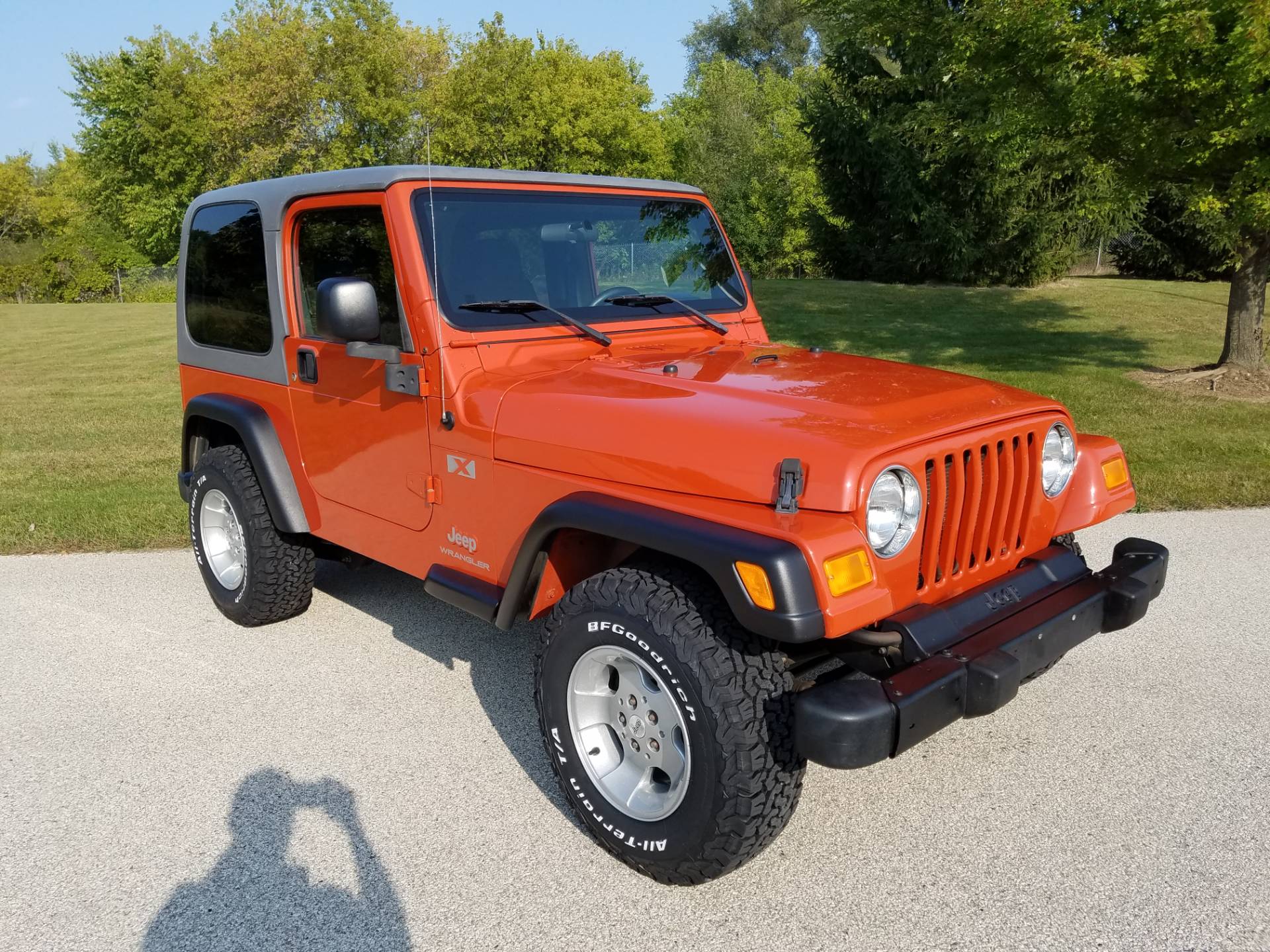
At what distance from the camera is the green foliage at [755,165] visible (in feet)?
123

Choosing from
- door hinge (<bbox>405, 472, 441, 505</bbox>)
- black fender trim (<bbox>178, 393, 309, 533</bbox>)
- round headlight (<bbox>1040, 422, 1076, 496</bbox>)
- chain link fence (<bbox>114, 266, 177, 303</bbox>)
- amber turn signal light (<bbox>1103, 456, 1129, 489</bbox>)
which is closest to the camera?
round headlight (<bbox>1040, 422, 1076, 496</bbox>)

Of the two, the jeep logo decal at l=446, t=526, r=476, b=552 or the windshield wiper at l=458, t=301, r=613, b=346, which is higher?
the windshield wiper at l=458, t=301, r=613, b=346

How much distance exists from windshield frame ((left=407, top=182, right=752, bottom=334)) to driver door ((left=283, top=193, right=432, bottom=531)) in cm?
15

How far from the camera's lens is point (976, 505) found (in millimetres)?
2779

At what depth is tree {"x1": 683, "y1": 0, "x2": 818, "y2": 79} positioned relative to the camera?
53562 mm

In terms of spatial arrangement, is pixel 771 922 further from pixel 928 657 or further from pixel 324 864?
pixel 324 864

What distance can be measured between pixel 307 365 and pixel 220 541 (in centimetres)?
144

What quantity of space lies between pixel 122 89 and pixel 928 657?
39.3 m

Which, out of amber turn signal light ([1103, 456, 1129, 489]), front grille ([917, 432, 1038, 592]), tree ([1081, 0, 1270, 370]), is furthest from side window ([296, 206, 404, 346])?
tree ([1081, 0, 1270, 370])

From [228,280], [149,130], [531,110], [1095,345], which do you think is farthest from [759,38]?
[228,280]

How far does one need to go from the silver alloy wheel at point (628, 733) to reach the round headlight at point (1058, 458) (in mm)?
1485

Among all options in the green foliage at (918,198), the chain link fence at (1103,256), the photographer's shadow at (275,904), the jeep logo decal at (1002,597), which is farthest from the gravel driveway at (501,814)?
the chain link fence at (1103,256)

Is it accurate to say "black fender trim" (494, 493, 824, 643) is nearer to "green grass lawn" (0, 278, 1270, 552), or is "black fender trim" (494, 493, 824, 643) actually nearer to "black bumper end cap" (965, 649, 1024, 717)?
"black bumper end cap" (965, 649, 1024, 717)

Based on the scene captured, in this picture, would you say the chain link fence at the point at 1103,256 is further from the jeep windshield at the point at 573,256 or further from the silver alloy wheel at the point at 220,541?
the silver alloy wheel at the point at 220,541
